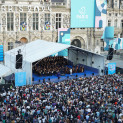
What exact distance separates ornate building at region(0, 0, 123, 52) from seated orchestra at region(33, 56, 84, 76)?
307 inches

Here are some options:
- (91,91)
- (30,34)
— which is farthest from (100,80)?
(30,34)

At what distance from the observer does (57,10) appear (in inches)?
1892

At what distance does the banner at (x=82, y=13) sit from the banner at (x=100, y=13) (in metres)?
0.88

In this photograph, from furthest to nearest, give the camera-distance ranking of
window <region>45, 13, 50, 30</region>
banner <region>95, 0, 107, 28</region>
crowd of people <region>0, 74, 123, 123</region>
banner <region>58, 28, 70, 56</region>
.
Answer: banner <region>95, 0, 107, 28</region> < banner <region>58, 28, 70, 56</region> < window <region>45, 13, 50, 30</region> < crowd of people <region>0, 74, 123, 123</region>

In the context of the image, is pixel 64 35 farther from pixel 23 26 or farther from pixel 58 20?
pixel 23 26

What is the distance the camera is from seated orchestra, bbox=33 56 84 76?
34688 mm

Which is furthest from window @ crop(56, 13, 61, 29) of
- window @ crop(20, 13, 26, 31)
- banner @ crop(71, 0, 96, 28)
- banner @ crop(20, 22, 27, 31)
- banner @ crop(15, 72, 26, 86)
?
banner @ crop(15, 72, 26, 86)

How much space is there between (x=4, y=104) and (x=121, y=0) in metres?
43.0

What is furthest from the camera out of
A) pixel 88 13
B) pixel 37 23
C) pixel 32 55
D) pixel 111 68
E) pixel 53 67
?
pixel 88 13

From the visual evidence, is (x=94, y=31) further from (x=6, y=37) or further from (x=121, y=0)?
(x=6, y=37)

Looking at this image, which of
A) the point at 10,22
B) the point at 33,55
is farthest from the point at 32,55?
the point at 10,22

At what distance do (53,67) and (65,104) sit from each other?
16.5 meters

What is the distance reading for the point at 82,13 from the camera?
48688mm

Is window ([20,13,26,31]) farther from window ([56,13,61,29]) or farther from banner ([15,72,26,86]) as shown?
banner ([15,72,26,86])
